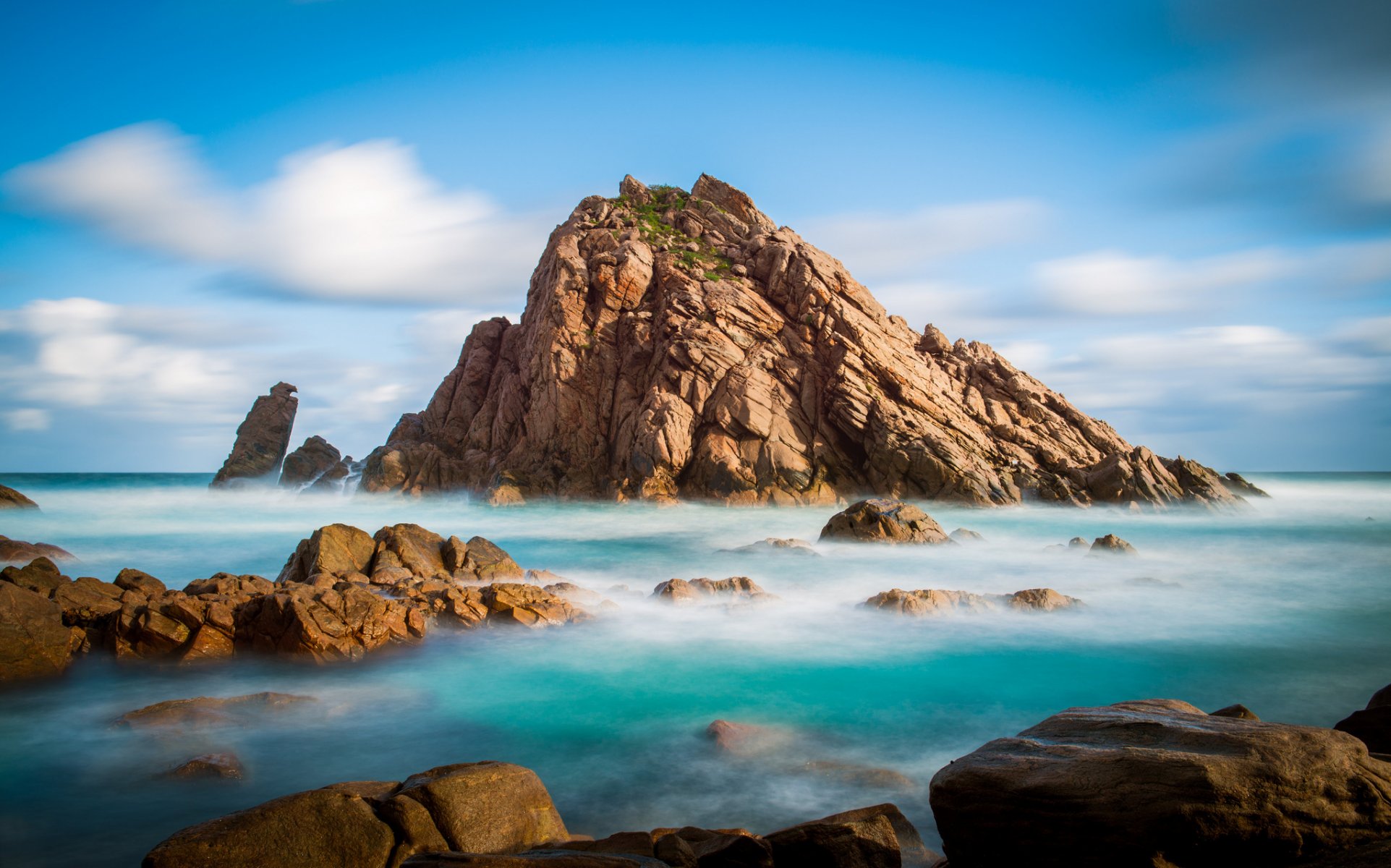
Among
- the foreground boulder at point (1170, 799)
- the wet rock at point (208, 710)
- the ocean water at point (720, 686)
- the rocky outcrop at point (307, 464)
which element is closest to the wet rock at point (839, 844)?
the foreground boulder at point (1170, 799)

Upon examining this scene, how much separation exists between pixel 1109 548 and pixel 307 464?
5428 centimetres

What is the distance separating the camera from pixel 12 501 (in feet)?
126

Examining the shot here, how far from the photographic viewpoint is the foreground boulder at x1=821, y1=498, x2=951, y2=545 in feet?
82.6

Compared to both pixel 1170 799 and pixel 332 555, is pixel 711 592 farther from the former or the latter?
pixel 1170 799

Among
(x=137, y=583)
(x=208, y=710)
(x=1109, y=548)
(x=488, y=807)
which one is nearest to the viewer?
(x=488, y=807)

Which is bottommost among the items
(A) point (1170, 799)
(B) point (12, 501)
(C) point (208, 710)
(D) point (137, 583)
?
(C) point (208, 710)

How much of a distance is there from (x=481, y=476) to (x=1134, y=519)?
3662 centimetres

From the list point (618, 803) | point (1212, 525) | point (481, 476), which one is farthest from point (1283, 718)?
point (481, 476)

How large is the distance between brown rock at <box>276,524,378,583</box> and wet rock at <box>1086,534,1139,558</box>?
20917 mm

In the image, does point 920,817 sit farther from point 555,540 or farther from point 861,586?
point 555,540

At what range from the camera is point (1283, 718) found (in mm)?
10688

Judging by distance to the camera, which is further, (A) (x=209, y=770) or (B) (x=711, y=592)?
(B) (x=711, y=592)

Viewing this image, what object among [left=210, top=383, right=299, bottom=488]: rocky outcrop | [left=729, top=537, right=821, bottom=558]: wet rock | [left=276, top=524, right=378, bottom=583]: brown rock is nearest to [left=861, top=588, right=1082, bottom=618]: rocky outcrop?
[left=729, top=537, right=821, bottom=558]: wet rock

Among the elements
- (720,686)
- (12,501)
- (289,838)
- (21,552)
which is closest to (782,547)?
(720,686)
